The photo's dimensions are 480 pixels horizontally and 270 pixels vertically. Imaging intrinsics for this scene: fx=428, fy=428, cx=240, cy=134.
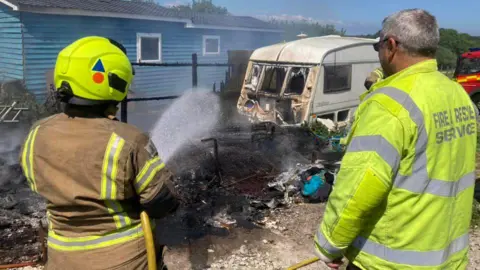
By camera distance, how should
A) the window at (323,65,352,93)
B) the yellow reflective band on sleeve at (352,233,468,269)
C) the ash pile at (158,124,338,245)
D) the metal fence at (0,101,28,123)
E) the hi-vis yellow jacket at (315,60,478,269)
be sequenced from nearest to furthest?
the hi-vis yellow jacket at (315,60,478,269), the yellow reflective band on sleeve at (352,233,468,269), the ash pile at (158,124,338,245), the metal fence at (0,101,28,123), the window at (323,65,352,93)

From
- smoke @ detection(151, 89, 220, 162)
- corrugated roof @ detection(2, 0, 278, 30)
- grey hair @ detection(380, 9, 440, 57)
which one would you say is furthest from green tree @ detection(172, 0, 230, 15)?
grey hair @ detection(380, 9, 440, 57)

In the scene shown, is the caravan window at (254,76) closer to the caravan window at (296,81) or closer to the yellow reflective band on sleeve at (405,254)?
the caravan window at (296,81)

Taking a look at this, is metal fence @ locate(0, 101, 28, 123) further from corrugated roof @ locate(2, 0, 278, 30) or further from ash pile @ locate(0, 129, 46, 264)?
corrugated roof @ locate(2, 0, 278, 30)

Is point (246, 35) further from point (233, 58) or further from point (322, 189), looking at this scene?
point (322, 189)

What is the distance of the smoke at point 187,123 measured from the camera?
8.73m

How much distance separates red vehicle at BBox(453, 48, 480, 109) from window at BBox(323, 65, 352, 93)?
5908 millimetres

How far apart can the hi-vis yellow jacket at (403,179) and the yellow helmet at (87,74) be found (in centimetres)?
111

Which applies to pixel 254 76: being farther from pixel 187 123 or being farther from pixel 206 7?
pixel 206 7

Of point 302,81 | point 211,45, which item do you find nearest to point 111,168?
point 302,81

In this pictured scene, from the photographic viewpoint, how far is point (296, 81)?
10.7 metres

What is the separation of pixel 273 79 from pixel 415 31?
9.15 m

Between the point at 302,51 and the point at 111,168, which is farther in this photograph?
the point at 302,51

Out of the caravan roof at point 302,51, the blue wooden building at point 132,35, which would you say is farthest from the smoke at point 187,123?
the blue wooden building at point 132,35

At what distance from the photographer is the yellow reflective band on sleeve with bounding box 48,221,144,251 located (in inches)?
75.2
